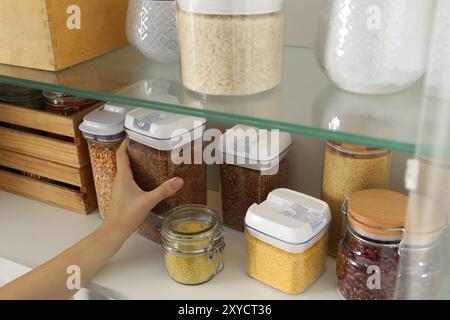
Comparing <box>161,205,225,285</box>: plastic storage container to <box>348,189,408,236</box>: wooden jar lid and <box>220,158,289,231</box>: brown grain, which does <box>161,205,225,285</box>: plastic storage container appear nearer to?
<box>220,158,289,231</box>: brown grain

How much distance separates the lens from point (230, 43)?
48 centimetres

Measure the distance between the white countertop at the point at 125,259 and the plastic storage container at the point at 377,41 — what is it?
264 mm

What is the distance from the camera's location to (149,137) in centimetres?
64

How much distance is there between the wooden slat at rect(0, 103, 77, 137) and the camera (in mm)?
720

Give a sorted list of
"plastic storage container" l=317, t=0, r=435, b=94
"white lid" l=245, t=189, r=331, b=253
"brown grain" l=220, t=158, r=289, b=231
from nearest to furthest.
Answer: "plastic storage container" l=317, t=0, r=435, b=94 → "white lid" l=245, t=189, r=331, b=253 → "brown grain" l=220, t=158, r=289, b=231

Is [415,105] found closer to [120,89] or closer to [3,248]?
[120,89]

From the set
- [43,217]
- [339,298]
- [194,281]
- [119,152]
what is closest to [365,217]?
[339,298]

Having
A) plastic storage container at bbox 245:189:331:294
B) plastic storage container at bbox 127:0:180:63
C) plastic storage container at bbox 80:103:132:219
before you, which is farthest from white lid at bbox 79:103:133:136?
plastic storage container at bbox 245:189:331:294

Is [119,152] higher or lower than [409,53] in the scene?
lower

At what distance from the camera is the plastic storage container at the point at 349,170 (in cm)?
59

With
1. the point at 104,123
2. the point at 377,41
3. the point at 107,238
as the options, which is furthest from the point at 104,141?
the point at 377,41

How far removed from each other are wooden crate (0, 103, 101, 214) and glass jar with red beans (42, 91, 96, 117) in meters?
0.01

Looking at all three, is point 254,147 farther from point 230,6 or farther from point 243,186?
point 230,6
